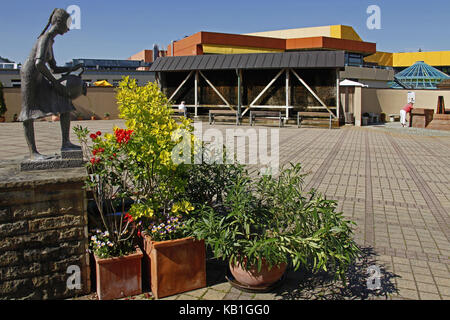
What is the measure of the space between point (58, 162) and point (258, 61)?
60.6 feet

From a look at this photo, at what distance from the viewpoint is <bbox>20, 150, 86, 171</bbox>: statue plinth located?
3.96 metres

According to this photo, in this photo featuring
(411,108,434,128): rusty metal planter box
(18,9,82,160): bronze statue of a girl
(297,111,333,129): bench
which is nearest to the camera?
(18,9,82,160): bronze statue of a girl

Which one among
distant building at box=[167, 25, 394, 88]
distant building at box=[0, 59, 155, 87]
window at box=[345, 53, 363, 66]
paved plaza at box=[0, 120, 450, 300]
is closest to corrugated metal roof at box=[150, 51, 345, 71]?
paved plaza at box=[0, 120, 450, 300]

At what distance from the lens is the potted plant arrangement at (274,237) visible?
362 cm

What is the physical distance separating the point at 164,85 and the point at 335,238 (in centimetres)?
2192

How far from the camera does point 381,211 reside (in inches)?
260

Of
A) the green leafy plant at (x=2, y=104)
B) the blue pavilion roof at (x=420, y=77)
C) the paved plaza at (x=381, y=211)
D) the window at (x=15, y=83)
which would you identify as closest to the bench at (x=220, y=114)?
the paved plaza at (x=381, y=211)

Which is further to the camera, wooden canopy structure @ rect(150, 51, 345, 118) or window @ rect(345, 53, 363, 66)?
window @ rect(345, 53, 363, 66)

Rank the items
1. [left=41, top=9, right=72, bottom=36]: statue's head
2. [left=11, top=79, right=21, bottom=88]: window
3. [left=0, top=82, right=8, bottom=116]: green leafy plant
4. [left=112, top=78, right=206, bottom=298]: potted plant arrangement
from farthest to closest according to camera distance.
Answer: [left=11, top=79, right=21, bottom=88]: window, [left=0, top=82, right=8, bottom=116]: green leafy plant, [left=41, top=9, right=72, bottom=36]: statue's head, [left=112, top=78, right=206, bottom=298]: potted plant arrangement

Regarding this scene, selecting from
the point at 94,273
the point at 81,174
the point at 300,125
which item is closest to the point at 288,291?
the point at 94,273

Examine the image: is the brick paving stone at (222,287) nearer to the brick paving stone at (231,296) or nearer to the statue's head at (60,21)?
the brick paving stone at (231,296)

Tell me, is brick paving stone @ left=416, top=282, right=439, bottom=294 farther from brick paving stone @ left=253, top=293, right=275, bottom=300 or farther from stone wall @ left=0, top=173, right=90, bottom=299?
stone wall @ left=0, top=173, right=90, bottom=299

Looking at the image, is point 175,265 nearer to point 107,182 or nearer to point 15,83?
point 107,182
